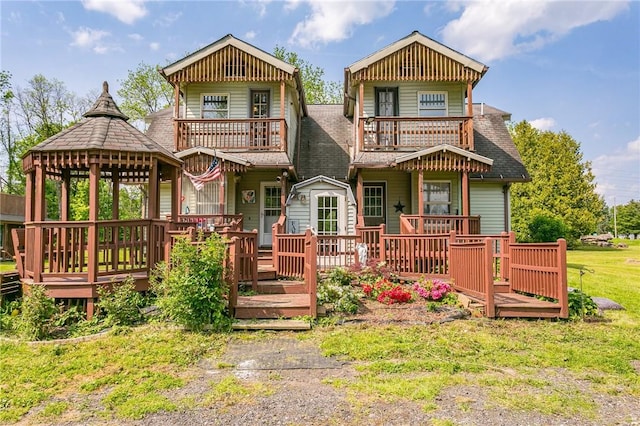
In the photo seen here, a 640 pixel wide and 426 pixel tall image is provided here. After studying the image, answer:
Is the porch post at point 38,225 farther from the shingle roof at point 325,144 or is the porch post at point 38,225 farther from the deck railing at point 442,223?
the deck railing at point 442,223

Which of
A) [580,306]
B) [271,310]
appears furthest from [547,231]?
[271,310]

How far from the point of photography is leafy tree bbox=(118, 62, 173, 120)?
99.0 ft

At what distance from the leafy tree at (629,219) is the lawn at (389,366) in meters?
70.4

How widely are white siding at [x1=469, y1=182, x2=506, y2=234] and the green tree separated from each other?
16.7 meters

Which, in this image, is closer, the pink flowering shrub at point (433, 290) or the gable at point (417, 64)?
the pink flowering shrub at point (433, 290)

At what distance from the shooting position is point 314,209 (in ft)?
40.4

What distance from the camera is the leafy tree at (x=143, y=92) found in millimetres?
30172

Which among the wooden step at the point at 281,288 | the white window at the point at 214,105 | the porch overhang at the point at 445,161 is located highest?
the white window at the point at 214,105

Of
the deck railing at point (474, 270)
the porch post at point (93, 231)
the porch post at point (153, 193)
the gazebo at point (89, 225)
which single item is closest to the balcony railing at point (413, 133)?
the deck railing at point (474, 270)

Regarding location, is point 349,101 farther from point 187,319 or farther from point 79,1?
point 187,319

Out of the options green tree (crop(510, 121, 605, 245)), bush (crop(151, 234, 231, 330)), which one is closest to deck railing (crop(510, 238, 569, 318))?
bush (crop(151, 234, 231, 330))

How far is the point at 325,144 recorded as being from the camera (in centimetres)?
1641

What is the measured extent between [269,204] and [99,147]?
7833 mm

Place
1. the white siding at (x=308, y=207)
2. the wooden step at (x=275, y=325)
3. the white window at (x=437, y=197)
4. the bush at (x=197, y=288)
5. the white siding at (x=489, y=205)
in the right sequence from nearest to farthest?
the bush at (x=197, y=288), the wooden step at (x=275, y=325), the white siding at (x=308, y=207), the white window at (x=437, y=197), the white siding at (x=489, y=205)
